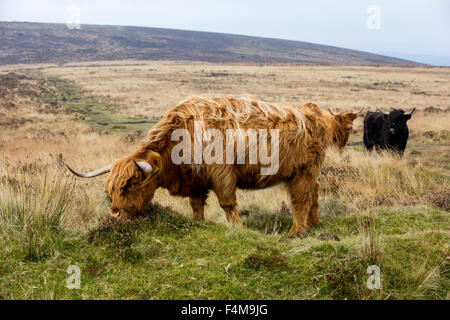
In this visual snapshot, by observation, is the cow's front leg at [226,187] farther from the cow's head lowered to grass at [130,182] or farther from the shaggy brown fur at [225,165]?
the cow's head lowered to grass at [130,182]

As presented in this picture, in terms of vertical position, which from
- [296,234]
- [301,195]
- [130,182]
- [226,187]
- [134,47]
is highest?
[134,47]

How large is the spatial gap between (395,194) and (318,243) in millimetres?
3925

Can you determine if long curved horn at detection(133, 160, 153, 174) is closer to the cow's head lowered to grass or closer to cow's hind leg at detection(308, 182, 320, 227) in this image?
the cow's head lowered to grass

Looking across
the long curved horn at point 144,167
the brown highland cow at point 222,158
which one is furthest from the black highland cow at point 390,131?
the long curved horn at point 144,167

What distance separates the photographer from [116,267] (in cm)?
365

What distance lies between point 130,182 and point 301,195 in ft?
7.79

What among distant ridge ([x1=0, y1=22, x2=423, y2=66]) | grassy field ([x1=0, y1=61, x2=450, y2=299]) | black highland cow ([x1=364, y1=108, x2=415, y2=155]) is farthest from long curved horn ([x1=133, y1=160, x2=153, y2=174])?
distant ridge ([x1=0, y1=22, x2=423, y2=66])

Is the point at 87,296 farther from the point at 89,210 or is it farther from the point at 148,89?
the point at 148,89

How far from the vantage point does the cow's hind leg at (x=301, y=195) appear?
5301mm

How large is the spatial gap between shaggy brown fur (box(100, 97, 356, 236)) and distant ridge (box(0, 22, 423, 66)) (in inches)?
3871

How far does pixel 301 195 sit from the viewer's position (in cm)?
531

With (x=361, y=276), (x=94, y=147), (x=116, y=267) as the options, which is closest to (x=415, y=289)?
(x=361, y=276)

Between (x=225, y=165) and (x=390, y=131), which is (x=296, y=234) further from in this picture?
(x=390, y=131)

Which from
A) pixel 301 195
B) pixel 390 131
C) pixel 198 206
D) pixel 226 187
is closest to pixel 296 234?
pixel 301 195
